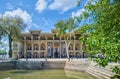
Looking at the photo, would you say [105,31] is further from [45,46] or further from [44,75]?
[45,46]

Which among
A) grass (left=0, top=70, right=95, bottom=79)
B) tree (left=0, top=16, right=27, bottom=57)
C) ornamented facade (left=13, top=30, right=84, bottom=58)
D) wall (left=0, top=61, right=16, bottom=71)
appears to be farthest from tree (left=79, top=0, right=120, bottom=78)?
ornamented facade (left=13, top=30, right=84, bottom=58)

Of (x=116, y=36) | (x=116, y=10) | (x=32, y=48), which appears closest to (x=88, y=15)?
(x=116, y=10)

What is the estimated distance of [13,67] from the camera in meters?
45.0

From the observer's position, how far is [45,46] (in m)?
69.9

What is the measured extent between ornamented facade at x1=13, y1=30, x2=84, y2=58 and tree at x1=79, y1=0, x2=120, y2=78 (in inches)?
2324

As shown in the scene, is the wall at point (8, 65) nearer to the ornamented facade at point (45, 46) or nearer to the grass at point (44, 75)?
the grass at point (44, 75)

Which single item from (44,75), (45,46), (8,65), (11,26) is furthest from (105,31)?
(45,46)

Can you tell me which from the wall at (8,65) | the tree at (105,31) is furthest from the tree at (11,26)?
the tree at (105,31)

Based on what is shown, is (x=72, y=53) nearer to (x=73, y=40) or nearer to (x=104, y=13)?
(x=73, y=40)

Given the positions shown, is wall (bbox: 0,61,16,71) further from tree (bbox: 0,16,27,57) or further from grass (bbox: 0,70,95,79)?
tree (bbox: 0,16,27,57)

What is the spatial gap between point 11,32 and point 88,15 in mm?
44040

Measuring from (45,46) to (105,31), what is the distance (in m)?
61.8

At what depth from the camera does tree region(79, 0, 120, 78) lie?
7.62 meters

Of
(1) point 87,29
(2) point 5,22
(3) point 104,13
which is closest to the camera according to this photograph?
(3) point 104,13
